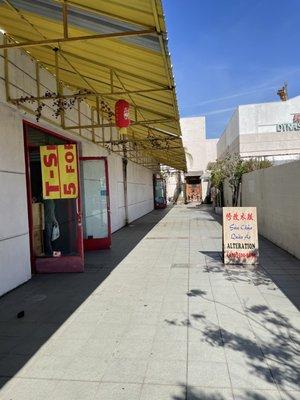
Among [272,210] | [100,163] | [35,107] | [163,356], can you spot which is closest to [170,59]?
[35,107]

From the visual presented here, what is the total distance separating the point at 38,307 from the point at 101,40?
152 inches

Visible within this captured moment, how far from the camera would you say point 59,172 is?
6941 millimetres

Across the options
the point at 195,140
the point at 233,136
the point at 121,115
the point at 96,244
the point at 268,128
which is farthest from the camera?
the point at 195,140

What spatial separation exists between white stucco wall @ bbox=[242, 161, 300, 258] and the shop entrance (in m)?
4.63

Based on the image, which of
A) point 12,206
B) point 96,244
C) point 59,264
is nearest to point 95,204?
point 96,244

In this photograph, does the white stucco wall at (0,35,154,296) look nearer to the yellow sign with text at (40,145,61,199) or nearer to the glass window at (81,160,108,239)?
the yellow sign with text at (40,145,61,199)

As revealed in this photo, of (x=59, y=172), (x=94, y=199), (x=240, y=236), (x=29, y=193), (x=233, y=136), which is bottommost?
(x=240, y=236)

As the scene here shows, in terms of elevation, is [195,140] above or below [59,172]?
above

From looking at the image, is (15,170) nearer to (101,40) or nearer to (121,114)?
(121,114)

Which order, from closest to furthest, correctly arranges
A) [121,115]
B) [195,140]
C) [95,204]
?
[121,115] → [95,204] → [195,140]

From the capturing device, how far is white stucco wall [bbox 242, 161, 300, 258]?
808 centimetres

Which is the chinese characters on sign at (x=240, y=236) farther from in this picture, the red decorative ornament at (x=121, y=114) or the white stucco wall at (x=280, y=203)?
the red decorative ornament at (x=121, y=114)

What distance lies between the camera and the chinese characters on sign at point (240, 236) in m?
7.49

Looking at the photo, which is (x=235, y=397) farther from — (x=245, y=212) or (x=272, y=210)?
(x=272, y=210)
